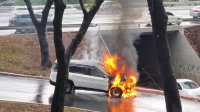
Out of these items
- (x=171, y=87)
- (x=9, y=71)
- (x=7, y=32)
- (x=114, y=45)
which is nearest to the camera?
(x=171, y=87)

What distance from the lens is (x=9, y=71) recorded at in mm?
21594

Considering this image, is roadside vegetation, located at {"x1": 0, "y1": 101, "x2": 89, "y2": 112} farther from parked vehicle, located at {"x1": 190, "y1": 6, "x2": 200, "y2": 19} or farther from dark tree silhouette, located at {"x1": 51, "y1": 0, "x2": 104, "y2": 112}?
parked vehicle, located at {"x1": 190, "y1": 6, "x2": 200, "y2": 19}

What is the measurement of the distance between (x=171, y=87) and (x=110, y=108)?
3931 mm

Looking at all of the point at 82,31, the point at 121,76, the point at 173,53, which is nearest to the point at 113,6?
the point at 121,76

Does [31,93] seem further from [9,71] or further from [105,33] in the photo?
[105,33]

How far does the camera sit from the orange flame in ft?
59.8

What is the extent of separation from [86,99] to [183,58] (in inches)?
578

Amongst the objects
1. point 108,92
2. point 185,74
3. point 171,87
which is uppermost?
point 171,87

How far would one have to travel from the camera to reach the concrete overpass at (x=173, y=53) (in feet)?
92.6

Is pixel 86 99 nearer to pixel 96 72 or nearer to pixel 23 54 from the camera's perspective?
pixel 96 72

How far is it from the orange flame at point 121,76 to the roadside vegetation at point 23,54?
173 inches

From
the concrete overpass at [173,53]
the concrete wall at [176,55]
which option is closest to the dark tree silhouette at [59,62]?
the concrete wall at [176,55]

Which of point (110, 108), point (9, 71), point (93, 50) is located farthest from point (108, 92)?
point (93, 50)

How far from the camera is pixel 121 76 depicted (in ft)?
61.9
